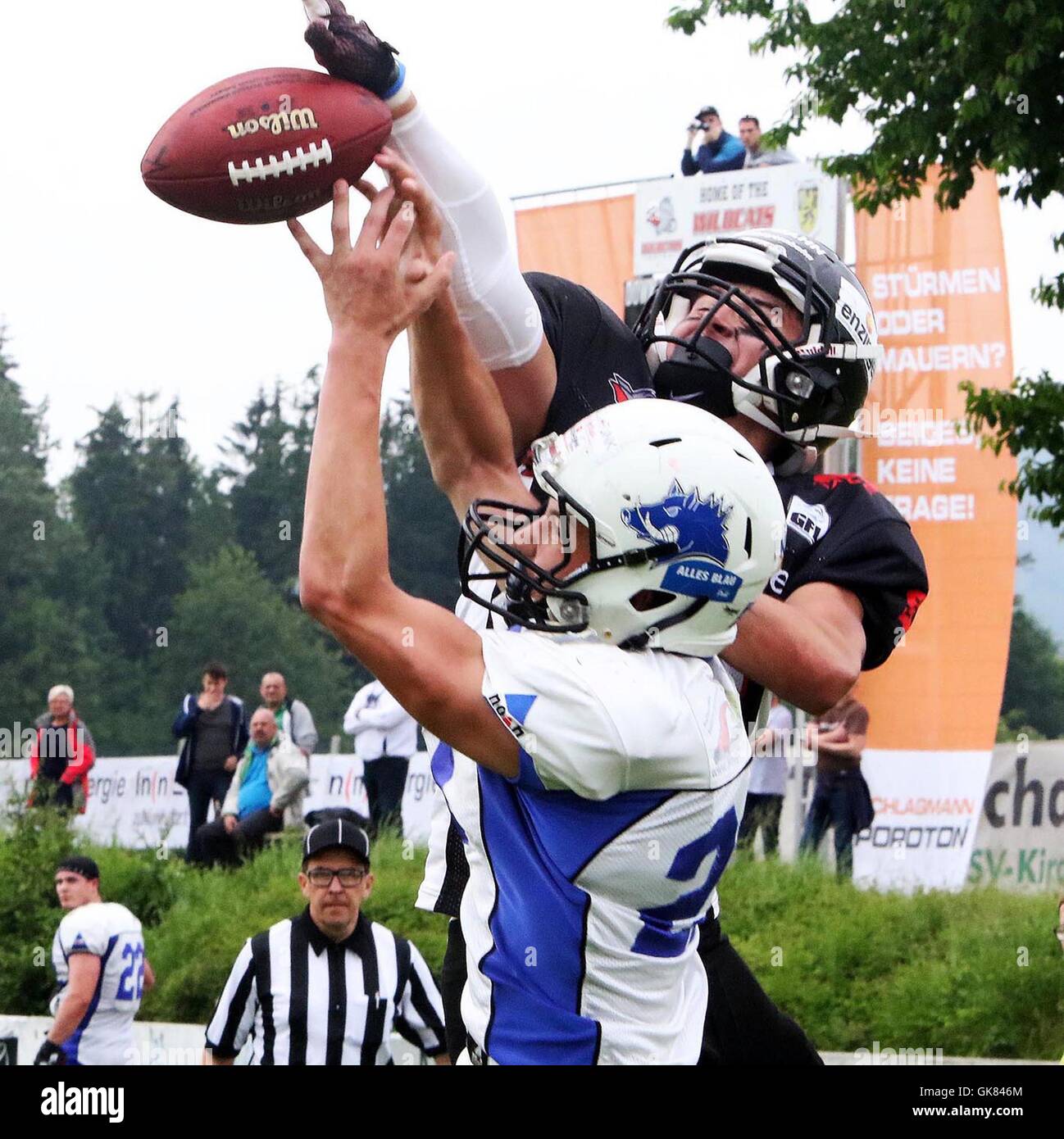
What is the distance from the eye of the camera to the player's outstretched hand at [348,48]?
3023 mm

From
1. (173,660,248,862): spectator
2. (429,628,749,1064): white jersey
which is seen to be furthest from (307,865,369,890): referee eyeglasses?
(173,660,248,862): spectator

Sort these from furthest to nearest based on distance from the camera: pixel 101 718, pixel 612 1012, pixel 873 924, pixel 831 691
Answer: pixel 101 718, pixel 873 924, pixel 831 691, pixel 612 1012

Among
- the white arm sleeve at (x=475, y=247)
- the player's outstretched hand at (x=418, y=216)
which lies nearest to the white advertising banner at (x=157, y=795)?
the white arm sleeve at (x=475, y=247)

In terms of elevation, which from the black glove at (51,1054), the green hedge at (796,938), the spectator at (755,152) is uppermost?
the spectator at (755,152)

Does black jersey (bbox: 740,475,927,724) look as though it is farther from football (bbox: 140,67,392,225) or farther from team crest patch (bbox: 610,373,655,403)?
football (bbox: 140,67,392,225)

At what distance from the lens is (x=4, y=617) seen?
3659 cm

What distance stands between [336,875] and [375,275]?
189 inches

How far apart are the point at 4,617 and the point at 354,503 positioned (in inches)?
1399

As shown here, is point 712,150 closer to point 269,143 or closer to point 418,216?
point 269,143

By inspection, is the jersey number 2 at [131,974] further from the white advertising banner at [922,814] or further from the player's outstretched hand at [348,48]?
the player's outstretched hand at [348,48]

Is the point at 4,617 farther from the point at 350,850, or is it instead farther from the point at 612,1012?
the point at 612,1012

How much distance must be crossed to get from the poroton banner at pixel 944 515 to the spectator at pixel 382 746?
3.42m

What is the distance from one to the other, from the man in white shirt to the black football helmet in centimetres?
591
